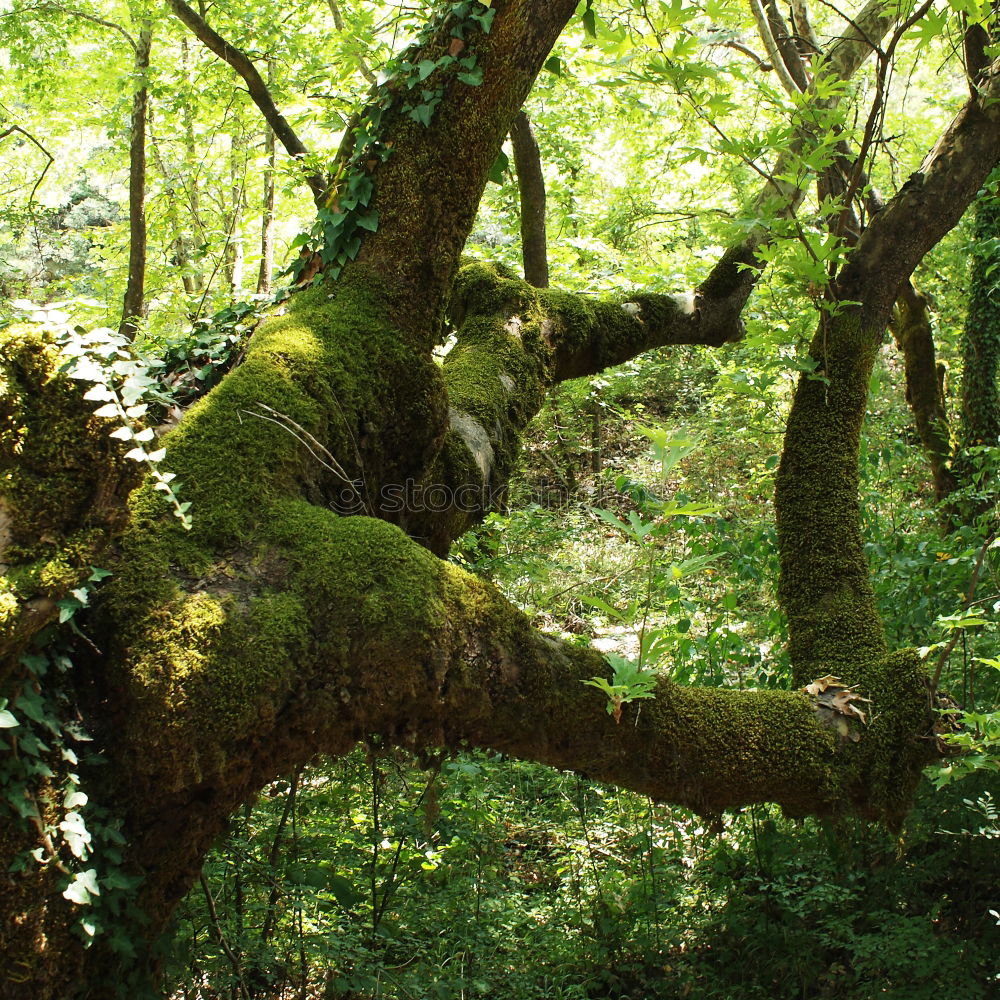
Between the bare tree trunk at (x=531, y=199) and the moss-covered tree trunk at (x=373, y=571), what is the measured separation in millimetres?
1638

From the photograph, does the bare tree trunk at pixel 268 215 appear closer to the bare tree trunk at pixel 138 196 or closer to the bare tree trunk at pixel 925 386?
the bare tree trunk at pixel 138 196

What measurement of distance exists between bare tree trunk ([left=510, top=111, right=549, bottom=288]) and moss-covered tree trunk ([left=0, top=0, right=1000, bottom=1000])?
64.5 inches

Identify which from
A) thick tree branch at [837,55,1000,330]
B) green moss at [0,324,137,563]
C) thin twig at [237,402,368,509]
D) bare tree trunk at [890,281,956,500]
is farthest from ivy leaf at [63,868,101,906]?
bare tree trunk at [890,281,956,500]

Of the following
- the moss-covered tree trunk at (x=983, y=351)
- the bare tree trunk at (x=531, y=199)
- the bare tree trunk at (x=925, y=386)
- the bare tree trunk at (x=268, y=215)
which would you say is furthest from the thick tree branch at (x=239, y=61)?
the moss-covered tree trunk at (x=983, y=351)

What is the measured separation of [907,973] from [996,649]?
4.27 ft

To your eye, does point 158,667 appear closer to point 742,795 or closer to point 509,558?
point 742,795

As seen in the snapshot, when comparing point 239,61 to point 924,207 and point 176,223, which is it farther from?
point 924,207

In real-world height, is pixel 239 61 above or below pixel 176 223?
below

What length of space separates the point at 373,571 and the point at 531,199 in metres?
3.72

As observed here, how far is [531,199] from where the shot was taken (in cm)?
518

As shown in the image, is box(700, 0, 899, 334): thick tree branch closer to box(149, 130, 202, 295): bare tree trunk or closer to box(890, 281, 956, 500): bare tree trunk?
box(890, 281, 956, 500): bare tree trunk

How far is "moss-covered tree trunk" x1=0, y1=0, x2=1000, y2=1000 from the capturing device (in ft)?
5.62

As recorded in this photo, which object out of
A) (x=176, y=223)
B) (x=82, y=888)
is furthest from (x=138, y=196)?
(x=82, y=888)

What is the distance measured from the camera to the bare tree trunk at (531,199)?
16.7 ft
